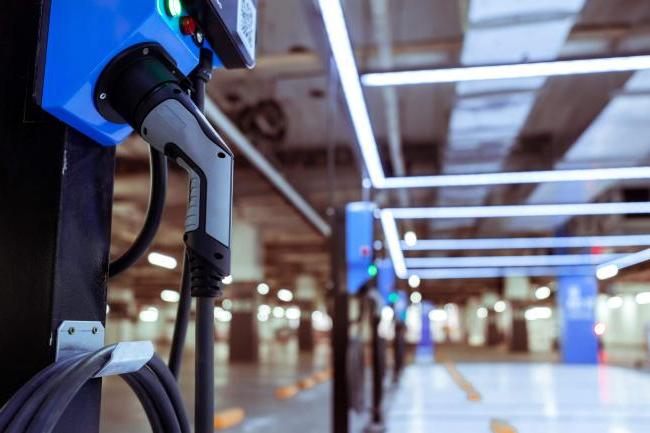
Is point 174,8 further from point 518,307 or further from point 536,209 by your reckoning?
point 518,307

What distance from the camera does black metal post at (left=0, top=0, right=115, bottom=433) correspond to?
2.59 ft

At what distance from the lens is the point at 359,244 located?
163 inches

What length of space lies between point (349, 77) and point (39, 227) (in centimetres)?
172

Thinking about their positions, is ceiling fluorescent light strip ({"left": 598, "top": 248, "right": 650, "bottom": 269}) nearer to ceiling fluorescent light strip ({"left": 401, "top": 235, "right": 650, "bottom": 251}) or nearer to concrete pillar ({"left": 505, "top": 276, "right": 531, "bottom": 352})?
ceiling fluorescent light strip ({"left": 401, "top": 235, "right": 650, "bottom": 251})

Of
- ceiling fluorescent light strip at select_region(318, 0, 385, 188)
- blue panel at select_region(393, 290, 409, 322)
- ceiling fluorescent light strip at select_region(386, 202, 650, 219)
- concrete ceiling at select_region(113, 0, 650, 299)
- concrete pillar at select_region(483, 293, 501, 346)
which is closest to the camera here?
ceiling fluorescent light strip at select_region(318, 0, 385, 188)

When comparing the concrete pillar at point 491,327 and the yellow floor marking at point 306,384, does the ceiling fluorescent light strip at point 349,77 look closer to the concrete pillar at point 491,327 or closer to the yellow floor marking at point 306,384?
the yellow floor marking at point 306,384

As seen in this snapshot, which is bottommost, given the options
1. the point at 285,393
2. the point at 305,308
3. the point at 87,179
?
the point at 285,393

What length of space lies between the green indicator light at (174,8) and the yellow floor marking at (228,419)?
14.2 ft

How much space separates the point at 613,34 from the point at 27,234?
5937 millimetres

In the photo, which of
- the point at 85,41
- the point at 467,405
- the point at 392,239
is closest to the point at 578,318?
the point at 467,405

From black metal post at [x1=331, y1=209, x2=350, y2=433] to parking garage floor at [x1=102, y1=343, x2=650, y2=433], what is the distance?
1.26 metres

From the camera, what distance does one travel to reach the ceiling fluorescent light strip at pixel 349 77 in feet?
6.24

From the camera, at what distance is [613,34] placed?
5.65 meters

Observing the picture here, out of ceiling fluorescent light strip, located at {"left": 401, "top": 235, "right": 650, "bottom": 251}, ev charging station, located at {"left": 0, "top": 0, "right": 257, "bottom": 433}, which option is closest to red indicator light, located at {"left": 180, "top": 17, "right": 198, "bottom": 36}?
ev charging station, located at {"left": 0, "top": 0, "right": 257, "bottom": 433}
